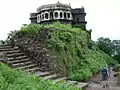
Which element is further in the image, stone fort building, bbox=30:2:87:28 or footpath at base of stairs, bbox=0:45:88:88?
stone fort building, bbox=30:2:87:28

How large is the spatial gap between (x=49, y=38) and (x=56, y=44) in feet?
1.38

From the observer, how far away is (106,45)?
33.2 m

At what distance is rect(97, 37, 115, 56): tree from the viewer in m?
32.5

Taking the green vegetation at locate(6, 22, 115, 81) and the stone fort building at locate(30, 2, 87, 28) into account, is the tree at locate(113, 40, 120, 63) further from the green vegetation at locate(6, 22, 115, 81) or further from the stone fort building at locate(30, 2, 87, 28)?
the green vegetation at locate(6, 22, 115, 81)

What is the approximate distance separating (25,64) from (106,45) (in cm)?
2254

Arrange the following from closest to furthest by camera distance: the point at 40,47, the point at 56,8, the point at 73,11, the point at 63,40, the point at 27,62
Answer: the point at 27,62, the point at 40,47, the point at 63,40, the point at 56,8, the point at 73,11

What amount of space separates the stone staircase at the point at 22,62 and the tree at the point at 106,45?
805 inches

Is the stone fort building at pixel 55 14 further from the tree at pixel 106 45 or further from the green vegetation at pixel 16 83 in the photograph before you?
the green vegetation at pixel 16 83

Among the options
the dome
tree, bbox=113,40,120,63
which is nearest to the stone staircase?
tree, bbox=113,40,120,63

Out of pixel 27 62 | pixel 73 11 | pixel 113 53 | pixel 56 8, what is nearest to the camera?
pixel 27 62

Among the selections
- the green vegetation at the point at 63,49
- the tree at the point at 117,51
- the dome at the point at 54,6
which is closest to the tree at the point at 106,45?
the tree at the point at 117,51

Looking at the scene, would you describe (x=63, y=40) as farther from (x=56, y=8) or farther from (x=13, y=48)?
(x=56, y=8)

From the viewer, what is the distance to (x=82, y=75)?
13.2 metres

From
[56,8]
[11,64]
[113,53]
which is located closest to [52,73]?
[11,64]
